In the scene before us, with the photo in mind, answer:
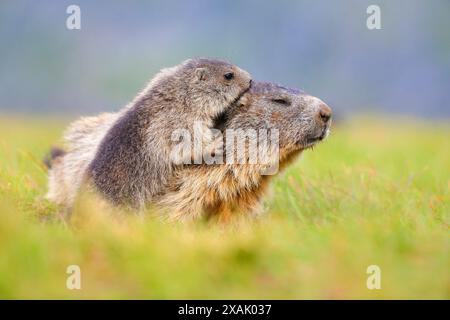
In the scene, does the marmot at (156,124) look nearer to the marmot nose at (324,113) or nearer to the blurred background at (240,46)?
the marmot nose at (324,113)

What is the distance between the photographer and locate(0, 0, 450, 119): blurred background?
265 feet

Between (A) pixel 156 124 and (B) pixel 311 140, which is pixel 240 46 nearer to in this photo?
(B) pixel 311 140

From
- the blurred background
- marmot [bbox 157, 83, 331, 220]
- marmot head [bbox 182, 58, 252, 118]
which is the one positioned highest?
the blurred background

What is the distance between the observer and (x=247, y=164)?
8852mm

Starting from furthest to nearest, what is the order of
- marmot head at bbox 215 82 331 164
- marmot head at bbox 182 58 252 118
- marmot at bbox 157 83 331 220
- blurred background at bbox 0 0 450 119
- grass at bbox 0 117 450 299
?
blurred background at bbox 0 0 450 119 → marmot head at bbox 215 82 331 164 → marmot head at bbox 182 58 252 118 → marmot at bbox 157 83 331 220 → grass at bbox 0 117 450 299

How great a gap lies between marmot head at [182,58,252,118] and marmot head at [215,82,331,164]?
0.13m

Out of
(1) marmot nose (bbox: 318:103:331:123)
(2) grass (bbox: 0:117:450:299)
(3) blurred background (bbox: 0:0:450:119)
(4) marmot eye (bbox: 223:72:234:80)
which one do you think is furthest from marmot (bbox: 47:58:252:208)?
(3) blurred background (bbox: 0:0:450:119)

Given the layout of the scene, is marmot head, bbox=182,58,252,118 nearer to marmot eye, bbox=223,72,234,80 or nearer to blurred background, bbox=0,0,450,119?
marmot eye, bbox=223,72,234,80

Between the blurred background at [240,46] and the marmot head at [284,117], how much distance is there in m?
62.0

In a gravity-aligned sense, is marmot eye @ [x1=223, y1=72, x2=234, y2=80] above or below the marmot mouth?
above

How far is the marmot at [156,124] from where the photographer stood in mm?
8406

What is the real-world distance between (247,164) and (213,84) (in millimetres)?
951

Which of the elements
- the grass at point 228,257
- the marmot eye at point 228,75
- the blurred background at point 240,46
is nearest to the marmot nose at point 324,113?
the marmot eye at point 228,75

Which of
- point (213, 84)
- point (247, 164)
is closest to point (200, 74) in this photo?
point (213, 84)
